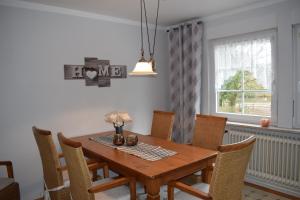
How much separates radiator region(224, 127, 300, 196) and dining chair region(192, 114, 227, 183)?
32.2 inches

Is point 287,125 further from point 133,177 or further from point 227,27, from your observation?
point 133,177

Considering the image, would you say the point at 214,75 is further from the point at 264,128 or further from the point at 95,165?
the point at 95,165

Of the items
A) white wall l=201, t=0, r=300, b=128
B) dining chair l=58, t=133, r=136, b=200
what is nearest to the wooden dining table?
dining chair l=58, t=133, r=136, b=200

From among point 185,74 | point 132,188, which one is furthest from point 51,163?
point 185,74

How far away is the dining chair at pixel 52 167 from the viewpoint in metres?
2.17

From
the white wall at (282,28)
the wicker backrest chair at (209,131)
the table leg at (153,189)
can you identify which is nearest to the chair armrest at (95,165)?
the table leg at (153,189)

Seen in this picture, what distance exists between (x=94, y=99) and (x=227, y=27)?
2253mm

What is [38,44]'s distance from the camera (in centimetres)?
291

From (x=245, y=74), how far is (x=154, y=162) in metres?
2.15

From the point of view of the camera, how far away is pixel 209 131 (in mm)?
2688

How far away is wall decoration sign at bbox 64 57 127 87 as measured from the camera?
126 inches

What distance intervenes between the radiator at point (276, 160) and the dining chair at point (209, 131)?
819 millimetres

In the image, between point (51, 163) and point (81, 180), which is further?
point (51, 163)

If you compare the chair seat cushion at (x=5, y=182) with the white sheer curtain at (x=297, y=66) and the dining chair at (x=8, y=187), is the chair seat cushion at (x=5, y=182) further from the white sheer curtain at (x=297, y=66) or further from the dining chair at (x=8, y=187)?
the white sheer curtain at (x=297, y=66)
